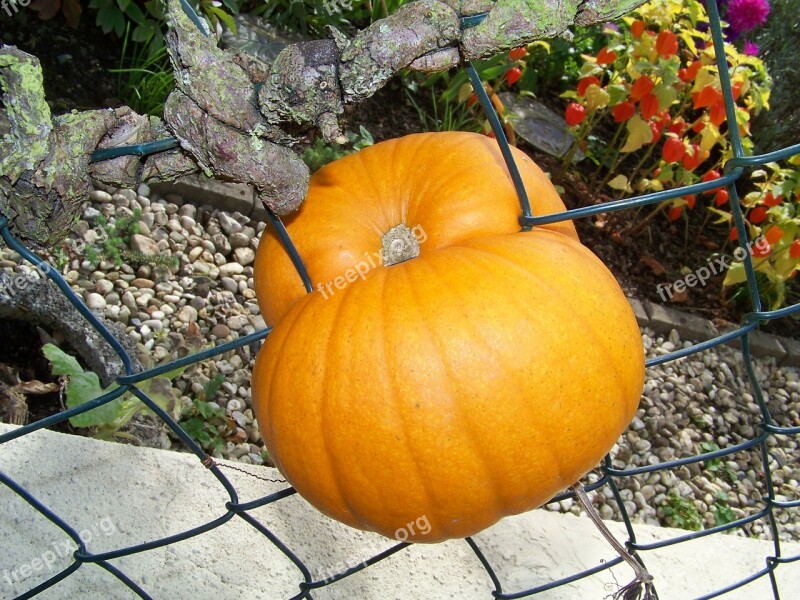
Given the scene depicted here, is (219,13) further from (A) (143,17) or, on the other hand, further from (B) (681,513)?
(B) (681,513)

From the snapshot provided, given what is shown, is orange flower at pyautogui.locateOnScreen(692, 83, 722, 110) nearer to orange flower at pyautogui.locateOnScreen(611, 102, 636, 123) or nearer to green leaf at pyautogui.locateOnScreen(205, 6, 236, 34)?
orange flower at pyautogui.locateOnScreen(611, 102, 636, 123)

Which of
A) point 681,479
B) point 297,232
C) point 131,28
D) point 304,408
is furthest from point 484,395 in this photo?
point 131,28

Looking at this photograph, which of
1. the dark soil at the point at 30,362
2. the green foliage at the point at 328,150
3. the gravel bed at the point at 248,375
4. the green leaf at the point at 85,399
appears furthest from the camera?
the green foliage at the point at 328,150

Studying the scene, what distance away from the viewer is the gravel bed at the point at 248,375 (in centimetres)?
258

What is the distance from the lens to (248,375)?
2646 millimetres

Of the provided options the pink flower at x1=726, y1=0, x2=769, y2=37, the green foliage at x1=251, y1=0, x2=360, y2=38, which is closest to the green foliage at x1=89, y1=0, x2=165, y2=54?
the green foliage at x1=251, y1=0, x2=360, y2=38

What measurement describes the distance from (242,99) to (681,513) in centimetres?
250

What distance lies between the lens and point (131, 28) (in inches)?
136

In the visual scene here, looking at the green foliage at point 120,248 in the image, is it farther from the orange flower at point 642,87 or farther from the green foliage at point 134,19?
the orange flower at point 642,87

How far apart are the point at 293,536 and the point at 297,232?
88cm

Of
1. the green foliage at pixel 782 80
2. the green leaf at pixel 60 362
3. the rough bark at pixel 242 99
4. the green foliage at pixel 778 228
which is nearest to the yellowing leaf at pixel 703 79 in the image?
the green foliage at pixel 778 228

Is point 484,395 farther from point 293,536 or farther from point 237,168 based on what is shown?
point 293,536

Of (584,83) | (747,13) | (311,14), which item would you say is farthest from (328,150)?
(747,13)

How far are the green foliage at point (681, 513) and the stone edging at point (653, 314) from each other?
79 centimetres
